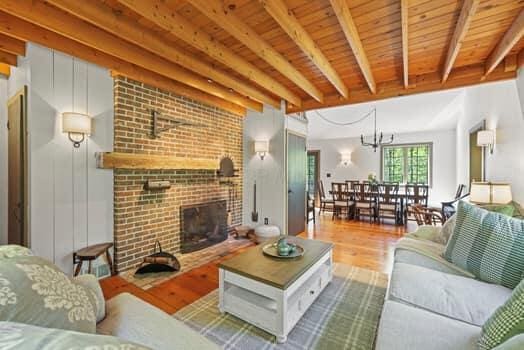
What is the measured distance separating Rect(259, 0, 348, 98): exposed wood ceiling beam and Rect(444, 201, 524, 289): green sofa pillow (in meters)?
1.99

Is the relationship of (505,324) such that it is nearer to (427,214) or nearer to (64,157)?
(64,157)

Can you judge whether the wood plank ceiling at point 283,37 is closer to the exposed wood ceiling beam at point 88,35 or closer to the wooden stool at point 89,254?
the exposed wood ceiling beam at point 88,35

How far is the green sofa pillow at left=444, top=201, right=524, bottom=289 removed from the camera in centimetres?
151

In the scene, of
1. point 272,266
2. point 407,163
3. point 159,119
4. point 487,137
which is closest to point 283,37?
point 159,119

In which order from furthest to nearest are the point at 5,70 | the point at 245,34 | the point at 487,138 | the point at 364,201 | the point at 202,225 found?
the point at 364,201 → the point at 202,225 → the point at 487,138 → the point at 5,70 → the point at 245,34

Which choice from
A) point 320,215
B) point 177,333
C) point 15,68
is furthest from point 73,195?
point 320,215

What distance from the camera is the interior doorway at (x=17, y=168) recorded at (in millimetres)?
2438

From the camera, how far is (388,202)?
18.4 ft

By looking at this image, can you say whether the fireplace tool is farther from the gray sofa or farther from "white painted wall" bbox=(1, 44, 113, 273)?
the gray sofa

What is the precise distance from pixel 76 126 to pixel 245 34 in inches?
76.1

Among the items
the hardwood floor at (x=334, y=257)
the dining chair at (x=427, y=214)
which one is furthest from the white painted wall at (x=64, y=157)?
the dining chair at (x=427, y=214)

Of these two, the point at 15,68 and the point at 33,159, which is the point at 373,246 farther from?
the point at 15,68

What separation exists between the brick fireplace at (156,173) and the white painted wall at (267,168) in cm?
58

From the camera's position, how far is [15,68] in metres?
2.73
